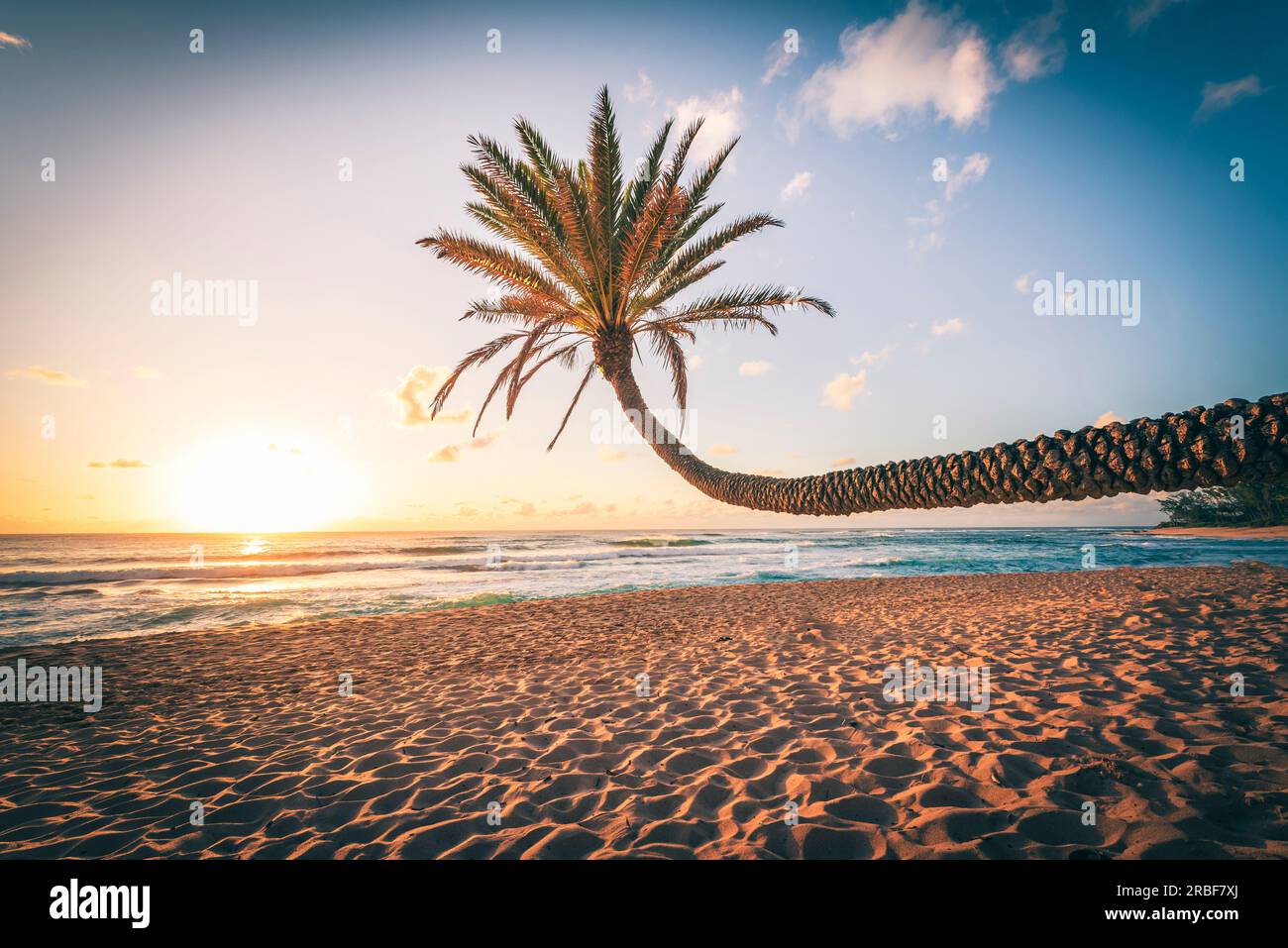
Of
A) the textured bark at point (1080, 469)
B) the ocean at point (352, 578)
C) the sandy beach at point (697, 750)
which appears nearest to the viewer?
the sandy beach at point (697, 750)

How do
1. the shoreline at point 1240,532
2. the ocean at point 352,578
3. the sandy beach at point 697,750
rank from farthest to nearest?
the shoreline at point 1240,532, the ocean at point 352,578, the sandy beach at point 697,750

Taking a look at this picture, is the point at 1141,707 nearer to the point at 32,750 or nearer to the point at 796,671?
the point at 796,671

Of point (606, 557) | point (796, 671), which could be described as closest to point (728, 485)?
point (796, 671)

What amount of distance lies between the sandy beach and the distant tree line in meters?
35.0

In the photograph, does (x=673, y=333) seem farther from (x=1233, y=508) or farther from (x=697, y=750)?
(x=1233, y=508)

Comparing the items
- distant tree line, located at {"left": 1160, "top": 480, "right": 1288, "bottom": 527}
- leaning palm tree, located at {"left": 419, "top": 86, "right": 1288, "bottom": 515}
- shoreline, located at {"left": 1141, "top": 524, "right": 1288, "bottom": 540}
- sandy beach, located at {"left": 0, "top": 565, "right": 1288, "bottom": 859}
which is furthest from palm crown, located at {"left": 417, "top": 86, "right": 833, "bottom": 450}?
shoreline, located at {"left": 1141, "top": 524, "right": 1288, "bottom": 540}

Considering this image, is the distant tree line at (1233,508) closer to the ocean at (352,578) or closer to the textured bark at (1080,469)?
the ocean at (352,578)

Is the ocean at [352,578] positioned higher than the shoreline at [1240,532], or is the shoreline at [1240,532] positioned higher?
the ocean at [352,578]

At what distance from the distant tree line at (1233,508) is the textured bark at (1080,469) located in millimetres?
34361

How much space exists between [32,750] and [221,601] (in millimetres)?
12172

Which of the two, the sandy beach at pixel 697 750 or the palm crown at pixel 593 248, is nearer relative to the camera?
the sandy beach at pixel 697 750

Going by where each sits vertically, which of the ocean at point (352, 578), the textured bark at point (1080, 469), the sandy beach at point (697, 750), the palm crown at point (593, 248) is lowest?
the ocean at point (352, 578)

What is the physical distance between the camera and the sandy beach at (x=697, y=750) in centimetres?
270

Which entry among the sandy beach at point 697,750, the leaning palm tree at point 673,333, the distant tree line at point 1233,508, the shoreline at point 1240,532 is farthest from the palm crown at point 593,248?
the shoreline at point 1240,532
